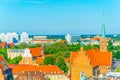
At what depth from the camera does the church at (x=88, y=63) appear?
188ft

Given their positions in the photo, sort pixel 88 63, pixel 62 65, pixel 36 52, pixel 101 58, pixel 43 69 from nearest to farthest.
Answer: pixel 88 63 < pixel 101 58 < pixel 43 69 < pixel 62 65 < pixel 36 52

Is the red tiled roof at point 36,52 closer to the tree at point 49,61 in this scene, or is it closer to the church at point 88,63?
the tree at point 49,61

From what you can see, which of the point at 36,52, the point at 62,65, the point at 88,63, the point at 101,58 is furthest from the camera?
the point at 36,52

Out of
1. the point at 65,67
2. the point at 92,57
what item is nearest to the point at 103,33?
the point at 65,67

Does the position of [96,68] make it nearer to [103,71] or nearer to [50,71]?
[103,71]

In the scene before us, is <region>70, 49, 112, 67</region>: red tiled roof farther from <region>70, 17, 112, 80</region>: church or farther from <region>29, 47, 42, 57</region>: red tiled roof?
<region>29, 47, 42, 57</region>: red tiled roof

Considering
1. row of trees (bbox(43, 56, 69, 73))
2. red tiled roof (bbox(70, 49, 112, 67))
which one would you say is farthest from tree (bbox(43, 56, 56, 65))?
red tiled roof (bbox(70, 49, 112, 67))

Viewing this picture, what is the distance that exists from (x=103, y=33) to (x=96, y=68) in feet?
54.2

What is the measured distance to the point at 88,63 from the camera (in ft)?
188

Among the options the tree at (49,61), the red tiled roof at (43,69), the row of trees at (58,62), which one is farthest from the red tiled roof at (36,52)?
the red tiled roof at (43,69)

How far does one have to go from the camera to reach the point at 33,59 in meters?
83.2

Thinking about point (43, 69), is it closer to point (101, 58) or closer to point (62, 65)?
point (62, 65)

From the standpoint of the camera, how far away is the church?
57178 mm

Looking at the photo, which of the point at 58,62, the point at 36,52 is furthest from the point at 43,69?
the point at 36,52
